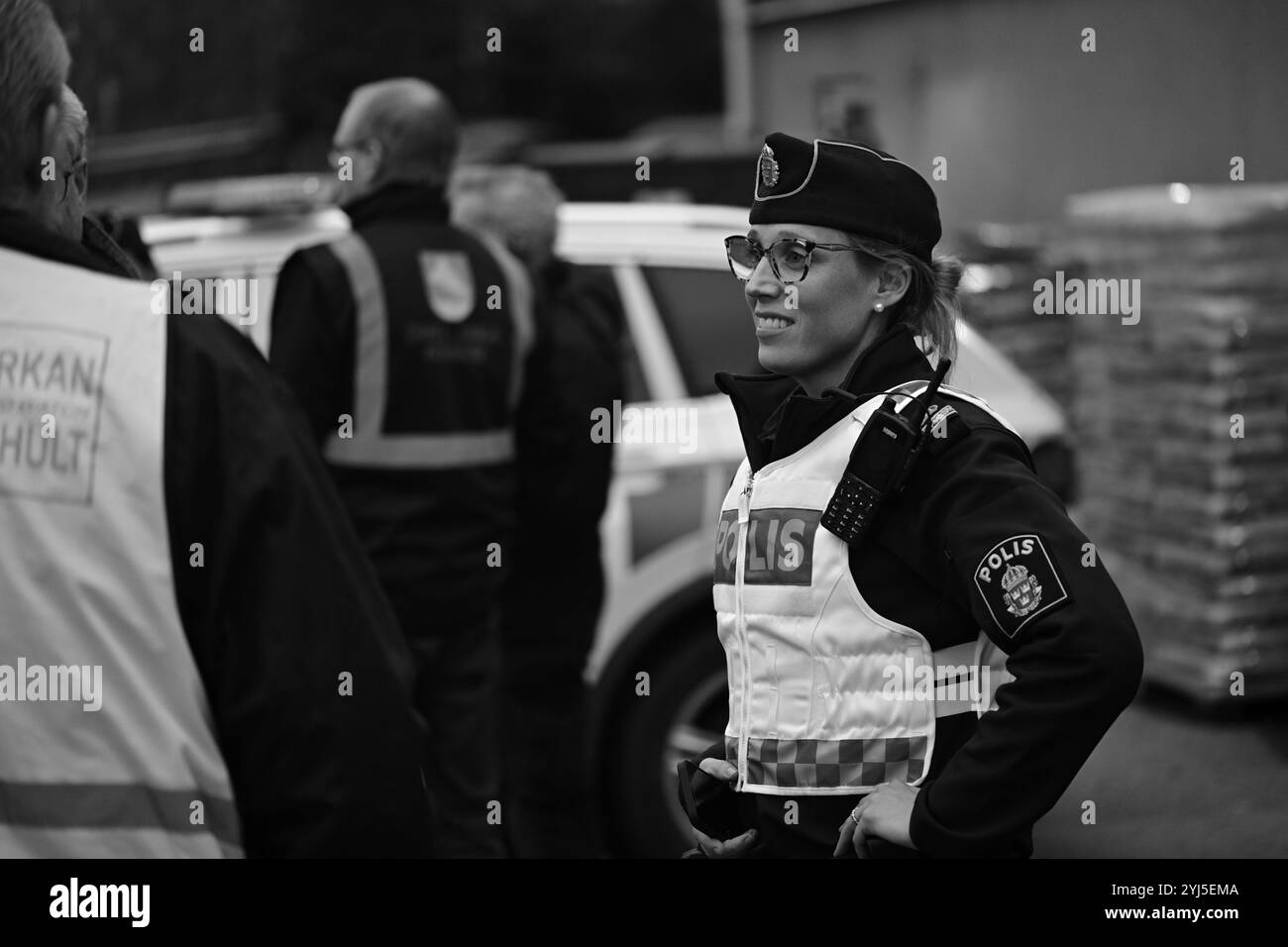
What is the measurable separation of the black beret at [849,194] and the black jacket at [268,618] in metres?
0.78

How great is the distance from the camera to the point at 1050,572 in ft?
6.40

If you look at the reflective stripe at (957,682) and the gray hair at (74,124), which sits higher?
the gray hair at (74,124)

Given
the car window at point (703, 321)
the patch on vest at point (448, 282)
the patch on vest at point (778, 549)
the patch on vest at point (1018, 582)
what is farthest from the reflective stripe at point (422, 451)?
the patch on vest at point (1018, 582)

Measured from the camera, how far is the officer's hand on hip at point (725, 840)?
7.29 feet

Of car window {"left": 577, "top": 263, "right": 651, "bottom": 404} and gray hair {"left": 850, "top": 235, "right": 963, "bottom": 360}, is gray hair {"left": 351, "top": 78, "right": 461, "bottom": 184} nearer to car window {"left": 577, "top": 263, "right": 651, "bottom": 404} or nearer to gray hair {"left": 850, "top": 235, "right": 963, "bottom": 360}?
car window {"left": 577, "top": 263, "right": 651, "bottom": 404}

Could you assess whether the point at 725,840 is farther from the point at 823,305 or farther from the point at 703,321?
the point at 703,321

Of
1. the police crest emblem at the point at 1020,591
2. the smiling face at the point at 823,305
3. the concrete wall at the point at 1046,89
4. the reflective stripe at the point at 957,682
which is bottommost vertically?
the reflective stripe at the point at 957,682

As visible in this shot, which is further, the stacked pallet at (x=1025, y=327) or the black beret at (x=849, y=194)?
the stacked pallet at (x=1025, y=327)

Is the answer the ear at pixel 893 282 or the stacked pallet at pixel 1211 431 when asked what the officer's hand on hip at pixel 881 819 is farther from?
the stacked pallet at pixel 1211 431

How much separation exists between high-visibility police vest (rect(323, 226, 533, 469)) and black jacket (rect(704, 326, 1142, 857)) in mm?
2044

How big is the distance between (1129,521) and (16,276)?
576 cm

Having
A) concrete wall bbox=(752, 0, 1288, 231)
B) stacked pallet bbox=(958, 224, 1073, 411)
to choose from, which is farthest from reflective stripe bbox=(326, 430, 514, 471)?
concrete wall bbox=(752, 0, 1288, 231)

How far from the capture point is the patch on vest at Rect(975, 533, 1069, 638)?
76.6 inches

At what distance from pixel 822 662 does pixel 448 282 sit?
2.30m
